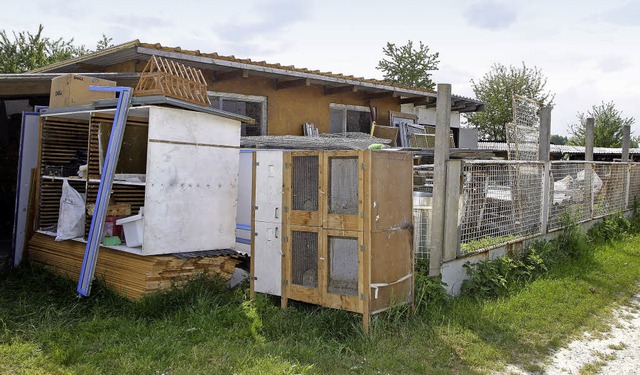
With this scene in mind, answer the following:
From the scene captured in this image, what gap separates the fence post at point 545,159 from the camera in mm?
8703

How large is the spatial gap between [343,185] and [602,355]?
9.61 ft

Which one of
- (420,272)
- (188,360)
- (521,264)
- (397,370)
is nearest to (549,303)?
(521,264)

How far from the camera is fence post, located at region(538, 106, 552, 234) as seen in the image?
870 cm

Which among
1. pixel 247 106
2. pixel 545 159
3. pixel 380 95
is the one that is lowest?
pixel 545 159

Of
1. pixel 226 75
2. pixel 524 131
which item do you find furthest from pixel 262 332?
pixel 524 131

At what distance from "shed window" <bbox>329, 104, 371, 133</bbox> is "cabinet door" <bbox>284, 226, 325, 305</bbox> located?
6109 millimetres

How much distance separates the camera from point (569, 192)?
9.77 meters

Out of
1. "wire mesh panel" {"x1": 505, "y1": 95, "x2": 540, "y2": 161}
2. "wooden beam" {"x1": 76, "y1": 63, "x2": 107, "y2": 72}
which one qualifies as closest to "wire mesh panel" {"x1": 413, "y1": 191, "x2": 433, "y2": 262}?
"wire mesh panel" {"x1": 505, "y1": 95, "x2": 540, "y2": 161}

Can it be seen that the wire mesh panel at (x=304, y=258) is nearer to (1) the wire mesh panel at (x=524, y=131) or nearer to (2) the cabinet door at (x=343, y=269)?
(2) the cabinet door at (x=343, y=269)

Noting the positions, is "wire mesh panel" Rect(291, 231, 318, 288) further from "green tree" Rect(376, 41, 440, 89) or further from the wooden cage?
"green tree" Rect(376, 41, 440, 89)

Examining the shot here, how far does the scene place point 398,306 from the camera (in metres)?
5.41

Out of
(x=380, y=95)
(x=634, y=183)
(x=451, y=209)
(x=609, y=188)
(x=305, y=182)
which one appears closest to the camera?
(x=305, y=182)

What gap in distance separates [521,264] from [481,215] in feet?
3.17

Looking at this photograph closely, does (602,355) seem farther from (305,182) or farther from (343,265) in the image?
(305,182)
